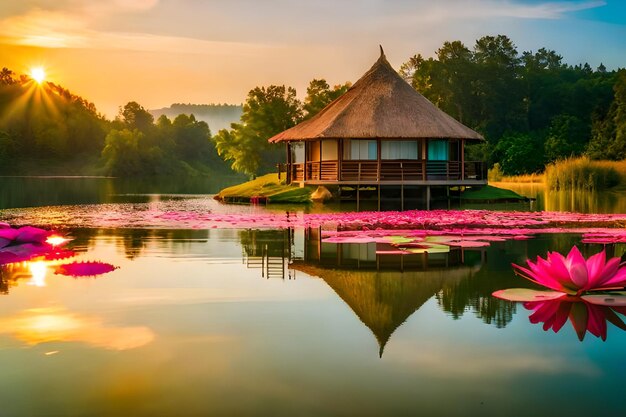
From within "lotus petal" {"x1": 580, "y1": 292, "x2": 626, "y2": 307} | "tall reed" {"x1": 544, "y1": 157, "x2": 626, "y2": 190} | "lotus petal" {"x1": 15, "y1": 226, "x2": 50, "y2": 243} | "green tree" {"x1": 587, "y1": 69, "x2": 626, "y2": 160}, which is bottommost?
"lotus petal" {"x1": 580, "y1": 292, "x2": 626, "y2": 307}

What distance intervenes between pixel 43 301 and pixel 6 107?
148995 mm

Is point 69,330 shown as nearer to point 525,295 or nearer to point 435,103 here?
point 525,295

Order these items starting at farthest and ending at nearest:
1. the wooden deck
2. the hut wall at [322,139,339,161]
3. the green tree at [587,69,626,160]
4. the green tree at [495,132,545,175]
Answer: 1. the green tree at [495,132,545,175]
2. the green tree at [587,69,626,160]
3. the hut wall at [322,139,339,161]
4. the wooden deck

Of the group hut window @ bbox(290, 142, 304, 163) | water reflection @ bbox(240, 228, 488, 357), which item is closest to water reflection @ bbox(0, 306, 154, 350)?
water reflection @ bbox(240, 228, 488, 357)

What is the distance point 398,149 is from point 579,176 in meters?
17.7

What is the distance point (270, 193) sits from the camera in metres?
42.3

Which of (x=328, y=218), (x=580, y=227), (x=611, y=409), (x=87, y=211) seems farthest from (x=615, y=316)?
(x=87, y=211)

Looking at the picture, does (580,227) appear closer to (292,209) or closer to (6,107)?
(292,209)

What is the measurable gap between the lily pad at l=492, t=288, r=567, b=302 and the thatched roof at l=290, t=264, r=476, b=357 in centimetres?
100

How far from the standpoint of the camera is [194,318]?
32.7 feet

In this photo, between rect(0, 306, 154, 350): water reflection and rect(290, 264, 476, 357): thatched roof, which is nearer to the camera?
rect(0, 306, 154, 350): water reflection

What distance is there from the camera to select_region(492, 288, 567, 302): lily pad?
420 inches

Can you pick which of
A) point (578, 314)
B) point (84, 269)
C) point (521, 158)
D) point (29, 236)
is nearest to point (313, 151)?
point (29, 236)

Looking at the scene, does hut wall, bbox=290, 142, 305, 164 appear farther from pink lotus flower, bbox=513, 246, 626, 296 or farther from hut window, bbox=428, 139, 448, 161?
pink lotus flower, bbox=513, 246, 626, 296
